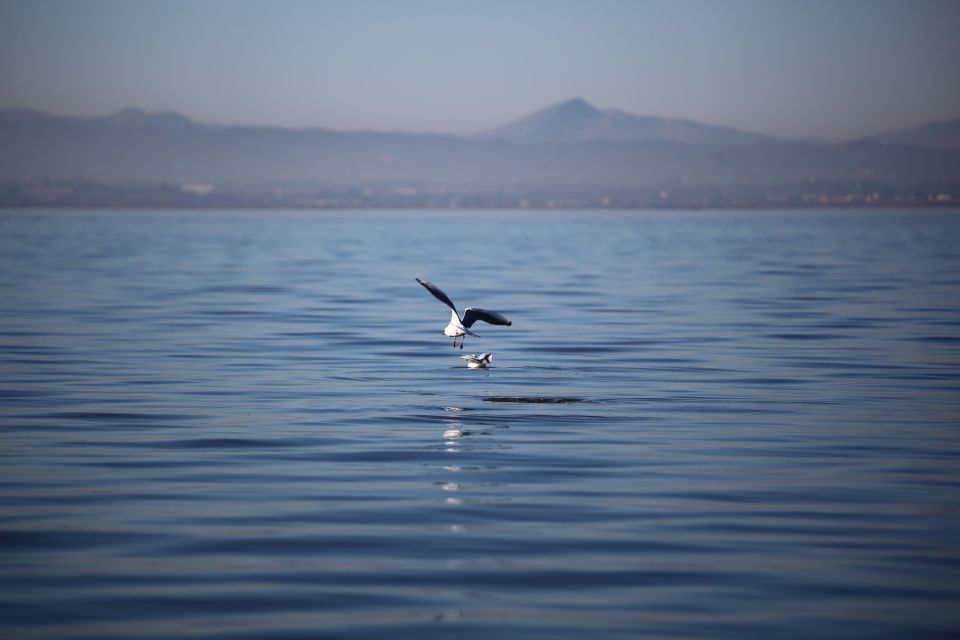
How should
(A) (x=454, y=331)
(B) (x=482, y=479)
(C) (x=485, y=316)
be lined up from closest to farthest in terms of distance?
(B) (x=482, y=479)
(C) (x=485, y=316)
(A) (x=454, y=331)

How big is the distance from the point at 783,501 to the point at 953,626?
3763mm

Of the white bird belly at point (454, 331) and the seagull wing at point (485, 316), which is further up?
the seagull wing at point (485, 316)

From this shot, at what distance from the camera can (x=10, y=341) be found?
93.7 feet

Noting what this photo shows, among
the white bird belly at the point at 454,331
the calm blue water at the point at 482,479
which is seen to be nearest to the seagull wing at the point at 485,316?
the white bird belly at the point at 454,331

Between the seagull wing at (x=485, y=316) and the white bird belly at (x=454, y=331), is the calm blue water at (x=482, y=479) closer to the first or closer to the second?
the white bird belly at (x=454, y=331)

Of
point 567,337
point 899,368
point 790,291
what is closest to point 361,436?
point 899,368

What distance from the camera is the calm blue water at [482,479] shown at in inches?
374

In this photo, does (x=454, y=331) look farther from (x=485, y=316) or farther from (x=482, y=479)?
(x=482, y=479)

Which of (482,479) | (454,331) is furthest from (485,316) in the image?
(482,479)

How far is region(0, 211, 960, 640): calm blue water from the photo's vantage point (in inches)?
374

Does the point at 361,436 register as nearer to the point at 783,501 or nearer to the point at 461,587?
the point at 783,501

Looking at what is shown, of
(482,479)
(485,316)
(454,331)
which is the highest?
(485,316)

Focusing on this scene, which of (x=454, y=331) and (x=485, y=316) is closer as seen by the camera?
(x=485, y=316)

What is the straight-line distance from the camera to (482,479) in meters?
13.9
